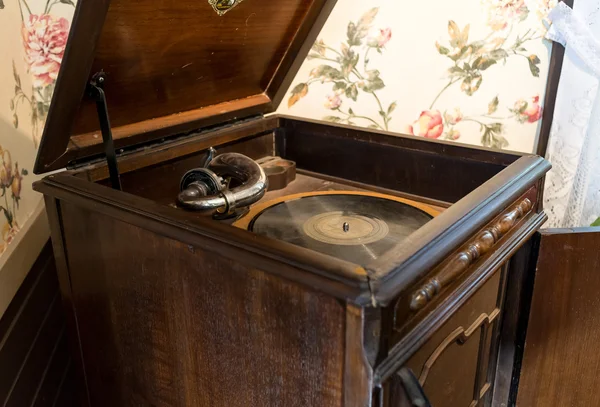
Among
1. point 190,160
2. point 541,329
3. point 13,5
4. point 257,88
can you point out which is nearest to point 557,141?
point 541,329

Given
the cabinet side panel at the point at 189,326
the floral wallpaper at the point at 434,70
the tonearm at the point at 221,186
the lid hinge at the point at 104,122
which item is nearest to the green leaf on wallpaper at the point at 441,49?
the floral wallpaper at the point at 434,70

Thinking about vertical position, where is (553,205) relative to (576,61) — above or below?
below

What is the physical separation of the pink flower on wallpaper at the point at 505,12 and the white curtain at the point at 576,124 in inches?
3.0

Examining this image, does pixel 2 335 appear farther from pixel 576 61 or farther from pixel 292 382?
pixel 576 61

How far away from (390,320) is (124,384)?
58 centimetres

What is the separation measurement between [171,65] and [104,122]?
20cm

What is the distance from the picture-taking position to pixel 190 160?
127cm

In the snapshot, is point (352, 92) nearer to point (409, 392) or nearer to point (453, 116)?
point (453, 116)

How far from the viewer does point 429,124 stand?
5.32 feet

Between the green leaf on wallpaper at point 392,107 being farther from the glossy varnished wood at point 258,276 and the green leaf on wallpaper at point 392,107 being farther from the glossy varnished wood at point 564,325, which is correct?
the glossy varnished wood at point 564,325

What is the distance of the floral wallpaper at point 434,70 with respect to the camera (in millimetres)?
1482

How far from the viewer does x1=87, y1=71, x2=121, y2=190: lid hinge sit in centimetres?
97

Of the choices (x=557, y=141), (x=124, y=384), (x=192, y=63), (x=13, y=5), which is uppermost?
(x=13, y=5)

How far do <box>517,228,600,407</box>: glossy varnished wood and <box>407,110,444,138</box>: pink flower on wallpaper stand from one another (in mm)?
612
